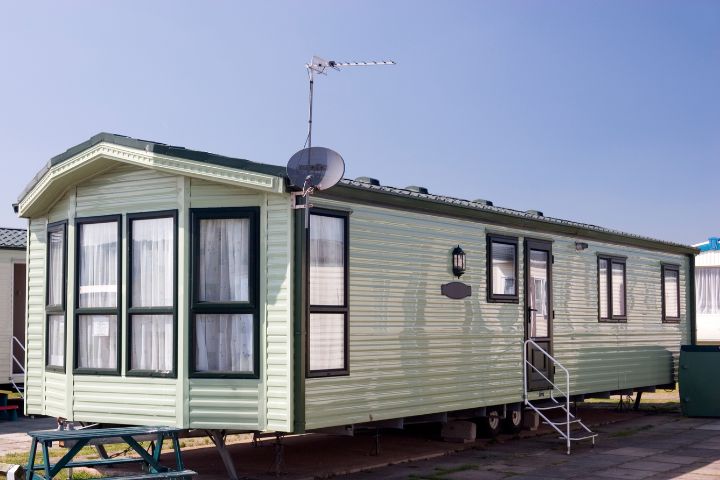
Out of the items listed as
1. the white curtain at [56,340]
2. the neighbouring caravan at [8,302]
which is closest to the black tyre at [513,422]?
the white curtain at [56,340]

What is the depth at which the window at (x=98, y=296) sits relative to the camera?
9484mm

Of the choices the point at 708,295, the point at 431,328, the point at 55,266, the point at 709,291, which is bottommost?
the point at 431,328

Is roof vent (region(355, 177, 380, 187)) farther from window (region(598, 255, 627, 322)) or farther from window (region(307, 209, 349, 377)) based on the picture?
window (region(598, 255, 627, 322))

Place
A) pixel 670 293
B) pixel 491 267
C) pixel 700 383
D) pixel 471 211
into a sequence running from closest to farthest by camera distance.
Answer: pixel 471 211, pixel 491 267, pixel 700 383, pixel 670 293

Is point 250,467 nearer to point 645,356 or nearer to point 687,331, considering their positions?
→ point 645,356

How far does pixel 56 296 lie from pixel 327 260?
3255mm

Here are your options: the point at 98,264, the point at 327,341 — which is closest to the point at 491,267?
the point at 327,341

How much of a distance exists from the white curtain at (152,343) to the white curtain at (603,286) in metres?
7.43

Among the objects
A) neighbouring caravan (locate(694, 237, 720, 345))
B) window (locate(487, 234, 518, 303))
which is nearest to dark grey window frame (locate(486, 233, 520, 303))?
window (locate(487, 234, 518, 303))

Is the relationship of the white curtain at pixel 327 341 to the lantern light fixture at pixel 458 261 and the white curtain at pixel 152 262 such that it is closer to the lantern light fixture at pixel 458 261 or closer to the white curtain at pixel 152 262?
the white curtain at pixel 152 262

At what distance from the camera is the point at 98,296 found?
9641 millimetres

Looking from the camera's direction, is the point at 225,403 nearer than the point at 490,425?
Yes

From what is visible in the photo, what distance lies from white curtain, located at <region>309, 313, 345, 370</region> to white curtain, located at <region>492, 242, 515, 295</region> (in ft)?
10.4

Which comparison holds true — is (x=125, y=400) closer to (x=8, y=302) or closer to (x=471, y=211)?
(x=471, y=211)
